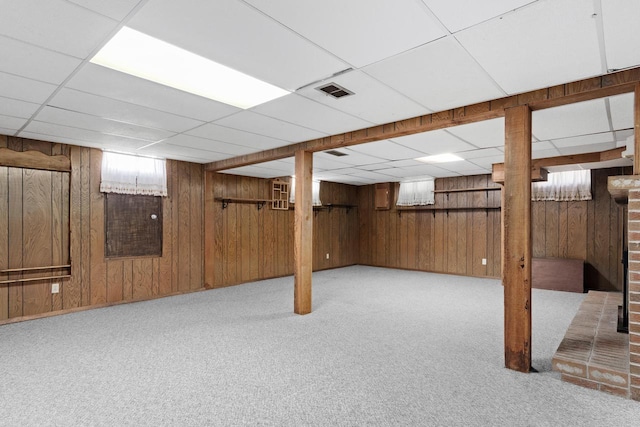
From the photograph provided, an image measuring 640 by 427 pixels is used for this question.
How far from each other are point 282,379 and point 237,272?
4257mm

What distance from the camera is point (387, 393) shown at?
238 centimetres

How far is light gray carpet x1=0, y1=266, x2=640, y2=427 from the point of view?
6.97 feet

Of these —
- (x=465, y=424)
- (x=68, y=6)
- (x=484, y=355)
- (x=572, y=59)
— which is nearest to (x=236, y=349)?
(x=465, y=424)

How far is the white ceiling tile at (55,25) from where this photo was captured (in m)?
1.64

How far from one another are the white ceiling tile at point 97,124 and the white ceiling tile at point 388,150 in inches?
97.0

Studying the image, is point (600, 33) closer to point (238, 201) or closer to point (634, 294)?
point (634, 294)

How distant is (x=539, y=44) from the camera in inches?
77.3

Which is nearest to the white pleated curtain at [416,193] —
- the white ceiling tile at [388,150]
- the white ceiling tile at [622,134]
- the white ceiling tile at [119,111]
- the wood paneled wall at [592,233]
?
the wood paneled wall at [592,233]

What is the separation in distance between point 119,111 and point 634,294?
14.3 ft

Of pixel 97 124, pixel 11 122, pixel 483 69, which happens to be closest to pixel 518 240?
pixel 483 69

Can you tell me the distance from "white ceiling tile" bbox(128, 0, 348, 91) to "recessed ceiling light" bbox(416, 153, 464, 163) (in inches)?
135

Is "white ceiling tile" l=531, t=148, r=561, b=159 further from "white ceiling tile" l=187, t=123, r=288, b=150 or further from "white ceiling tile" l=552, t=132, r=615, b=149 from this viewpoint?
"white ceiling tile" l=187, t=123, r=288, b=150

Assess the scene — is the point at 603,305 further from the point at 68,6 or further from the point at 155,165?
the point at 155,165

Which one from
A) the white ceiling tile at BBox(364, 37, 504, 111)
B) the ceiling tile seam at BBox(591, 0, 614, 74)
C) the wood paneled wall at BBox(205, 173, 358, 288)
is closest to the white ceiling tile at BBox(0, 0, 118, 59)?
the white ceiling tile at BBox(364, 37, 504, 111)
